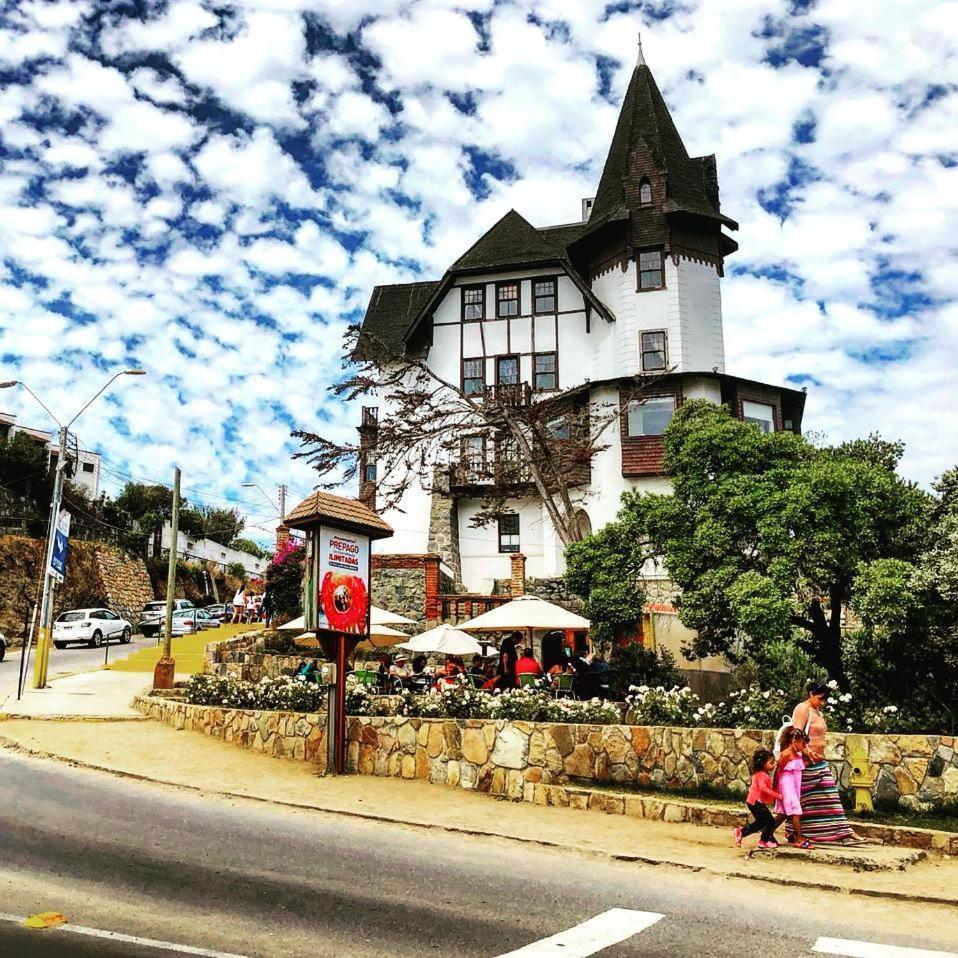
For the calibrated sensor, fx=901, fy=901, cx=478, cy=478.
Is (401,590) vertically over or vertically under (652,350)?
under

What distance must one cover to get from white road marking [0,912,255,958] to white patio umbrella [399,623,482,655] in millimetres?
11798

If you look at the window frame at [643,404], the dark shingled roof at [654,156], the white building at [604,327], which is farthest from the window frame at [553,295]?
the window frame at [643,404]

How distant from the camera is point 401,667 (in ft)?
72.8

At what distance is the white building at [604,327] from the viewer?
34.7 m

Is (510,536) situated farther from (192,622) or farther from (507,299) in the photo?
(192,622)

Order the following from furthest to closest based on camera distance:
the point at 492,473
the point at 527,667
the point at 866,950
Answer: the point at 492,473 → the point at 527,667 → the point at 866,950

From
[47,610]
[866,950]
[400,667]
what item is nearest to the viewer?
[866,950]

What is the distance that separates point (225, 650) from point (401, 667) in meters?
6.32

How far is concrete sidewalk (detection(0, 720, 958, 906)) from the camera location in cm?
891

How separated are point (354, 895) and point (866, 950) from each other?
13.4ft

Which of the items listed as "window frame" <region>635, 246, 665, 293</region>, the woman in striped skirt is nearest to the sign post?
the woman in striped skirt

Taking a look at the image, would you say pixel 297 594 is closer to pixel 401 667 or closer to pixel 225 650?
pixel 225 650

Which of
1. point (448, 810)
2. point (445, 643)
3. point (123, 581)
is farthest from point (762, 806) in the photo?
point (123, 581)

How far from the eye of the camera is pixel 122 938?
6.45 metres
